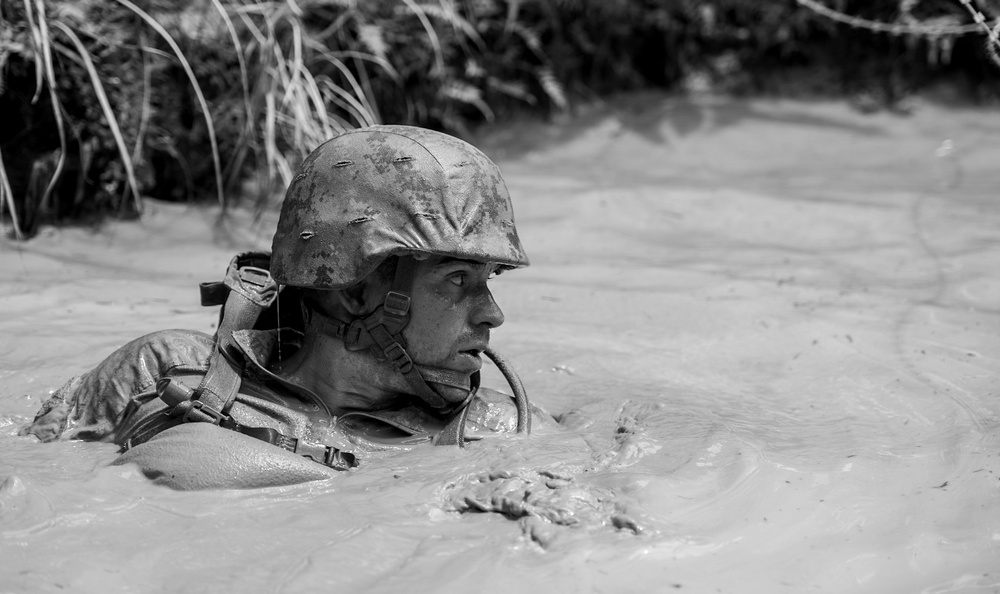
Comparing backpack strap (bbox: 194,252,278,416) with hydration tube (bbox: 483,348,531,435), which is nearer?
backpack strap (bbox: 194,252,278,416)

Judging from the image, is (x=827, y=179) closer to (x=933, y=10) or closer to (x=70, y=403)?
(x=933, y=10)

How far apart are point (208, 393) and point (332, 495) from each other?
0.55 metres

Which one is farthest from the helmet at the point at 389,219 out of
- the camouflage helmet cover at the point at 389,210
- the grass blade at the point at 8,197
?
the grass blade at the point at 8,197

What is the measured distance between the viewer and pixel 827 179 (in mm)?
7488

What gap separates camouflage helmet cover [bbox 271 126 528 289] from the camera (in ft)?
10.8

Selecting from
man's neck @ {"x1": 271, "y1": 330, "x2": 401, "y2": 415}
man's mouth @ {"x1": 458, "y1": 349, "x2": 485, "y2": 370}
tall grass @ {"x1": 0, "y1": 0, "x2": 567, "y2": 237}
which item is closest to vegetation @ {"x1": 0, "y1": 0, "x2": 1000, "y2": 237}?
tall grass @ {"x1": 0, "y1": 0, "x2": 567, "y2": 237}

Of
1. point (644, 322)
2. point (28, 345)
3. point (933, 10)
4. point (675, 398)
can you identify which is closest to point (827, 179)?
point (933, 10)

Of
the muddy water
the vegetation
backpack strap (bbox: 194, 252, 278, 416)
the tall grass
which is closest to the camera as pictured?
the muddy water

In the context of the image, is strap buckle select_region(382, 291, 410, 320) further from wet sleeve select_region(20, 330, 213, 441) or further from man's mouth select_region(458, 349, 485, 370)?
wet sleeve select_region(20, 330, 213, 441)

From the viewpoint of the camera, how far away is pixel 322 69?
725 centimetres

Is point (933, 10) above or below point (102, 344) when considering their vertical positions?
above

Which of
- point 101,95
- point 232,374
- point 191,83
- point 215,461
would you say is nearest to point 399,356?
point 232,374

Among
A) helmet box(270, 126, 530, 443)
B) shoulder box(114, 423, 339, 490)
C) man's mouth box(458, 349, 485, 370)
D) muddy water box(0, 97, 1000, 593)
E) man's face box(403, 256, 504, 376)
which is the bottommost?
muddy water box(0, 97, 1000, 593)

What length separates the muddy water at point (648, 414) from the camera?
2762 mm
